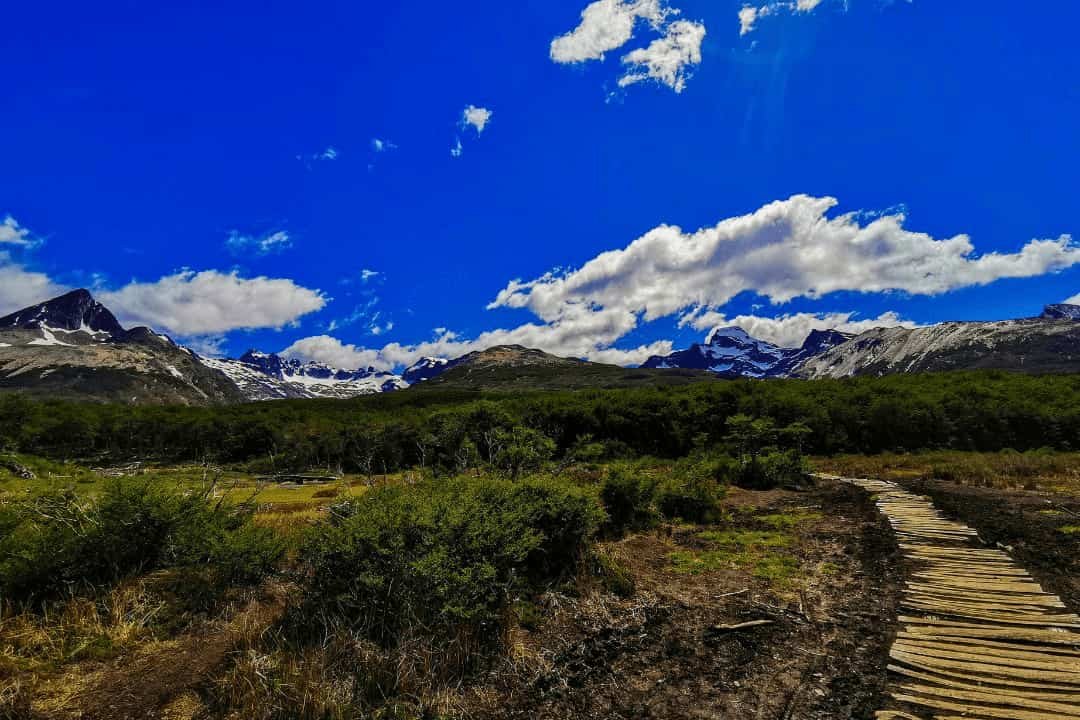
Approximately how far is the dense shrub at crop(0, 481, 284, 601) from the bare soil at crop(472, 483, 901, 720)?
19.6 feet

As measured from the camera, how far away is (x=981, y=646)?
671cm

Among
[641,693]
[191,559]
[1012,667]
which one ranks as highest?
[191,559]

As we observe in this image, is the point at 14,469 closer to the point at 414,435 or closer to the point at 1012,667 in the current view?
the point at 414,435

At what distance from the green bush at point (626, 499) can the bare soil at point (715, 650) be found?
3.52m

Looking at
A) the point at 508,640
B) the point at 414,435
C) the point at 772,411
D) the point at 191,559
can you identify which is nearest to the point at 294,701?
the point at 508,640

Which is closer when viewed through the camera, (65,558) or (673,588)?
(65,558)

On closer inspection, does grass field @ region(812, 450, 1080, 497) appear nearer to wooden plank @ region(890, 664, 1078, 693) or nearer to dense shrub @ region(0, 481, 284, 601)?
wooden plank @ region(890, 664, 1078, 693)

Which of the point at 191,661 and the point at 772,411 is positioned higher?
the point at 772,411

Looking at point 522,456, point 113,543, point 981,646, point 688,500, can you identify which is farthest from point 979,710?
point 113,543

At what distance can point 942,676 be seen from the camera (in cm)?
613

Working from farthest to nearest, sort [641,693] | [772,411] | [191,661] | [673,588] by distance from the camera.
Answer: [772,411], [673,588], [191,661], [641,693]

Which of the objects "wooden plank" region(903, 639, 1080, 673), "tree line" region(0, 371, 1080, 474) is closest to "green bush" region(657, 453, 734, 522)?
"tree line" region(0, 371, 1080, 474)

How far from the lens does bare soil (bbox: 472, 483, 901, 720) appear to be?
6.14m

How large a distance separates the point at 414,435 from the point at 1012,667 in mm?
53649
